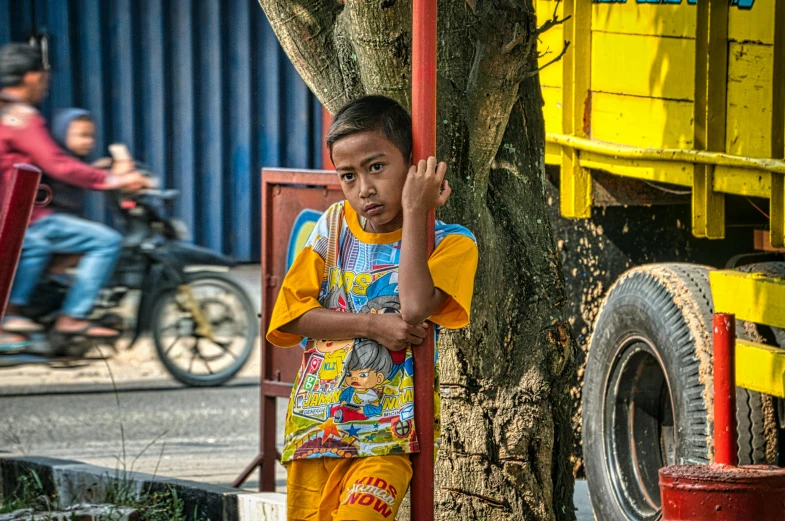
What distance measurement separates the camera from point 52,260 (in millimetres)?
8875

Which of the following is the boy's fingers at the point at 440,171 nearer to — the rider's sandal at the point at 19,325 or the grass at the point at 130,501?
the grass at the point at 130,501

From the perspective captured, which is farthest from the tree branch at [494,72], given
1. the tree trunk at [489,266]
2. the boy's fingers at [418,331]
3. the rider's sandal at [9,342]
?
the rider's sandal at [9,342]

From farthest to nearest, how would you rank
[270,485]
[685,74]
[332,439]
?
[270,485] → [685,74] → [332,439]

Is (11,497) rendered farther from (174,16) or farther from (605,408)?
(174,16)

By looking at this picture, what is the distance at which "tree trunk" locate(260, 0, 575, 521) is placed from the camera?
12.2ft

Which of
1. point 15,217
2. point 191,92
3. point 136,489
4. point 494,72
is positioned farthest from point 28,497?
point 191,92

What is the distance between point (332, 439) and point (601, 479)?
256 cm

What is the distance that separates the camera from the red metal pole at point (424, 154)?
2.78 meters

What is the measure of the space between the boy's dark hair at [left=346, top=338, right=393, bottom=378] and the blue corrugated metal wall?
9293 mm

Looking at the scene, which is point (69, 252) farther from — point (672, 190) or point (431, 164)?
point (431, 164)

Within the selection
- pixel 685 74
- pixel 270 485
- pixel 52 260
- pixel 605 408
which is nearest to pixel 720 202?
pixel 685 74

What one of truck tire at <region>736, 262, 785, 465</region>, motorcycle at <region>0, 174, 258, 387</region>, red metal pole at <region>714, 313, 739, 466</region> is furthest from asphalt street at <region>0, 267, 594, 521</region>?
red metal pole at <region>714, 313, 739, 466</region>

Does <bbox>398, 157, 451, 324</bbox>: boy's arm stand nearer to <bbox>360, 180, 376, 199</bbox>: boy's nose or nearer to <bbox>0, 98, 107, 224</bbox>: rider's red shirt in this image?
<bbox>360, 180, 376, 199</bbox>: boy's nose

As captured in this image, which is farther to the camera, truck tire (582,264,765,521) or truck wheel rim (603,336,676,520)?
truck wheel rim (603,336,676,520)
